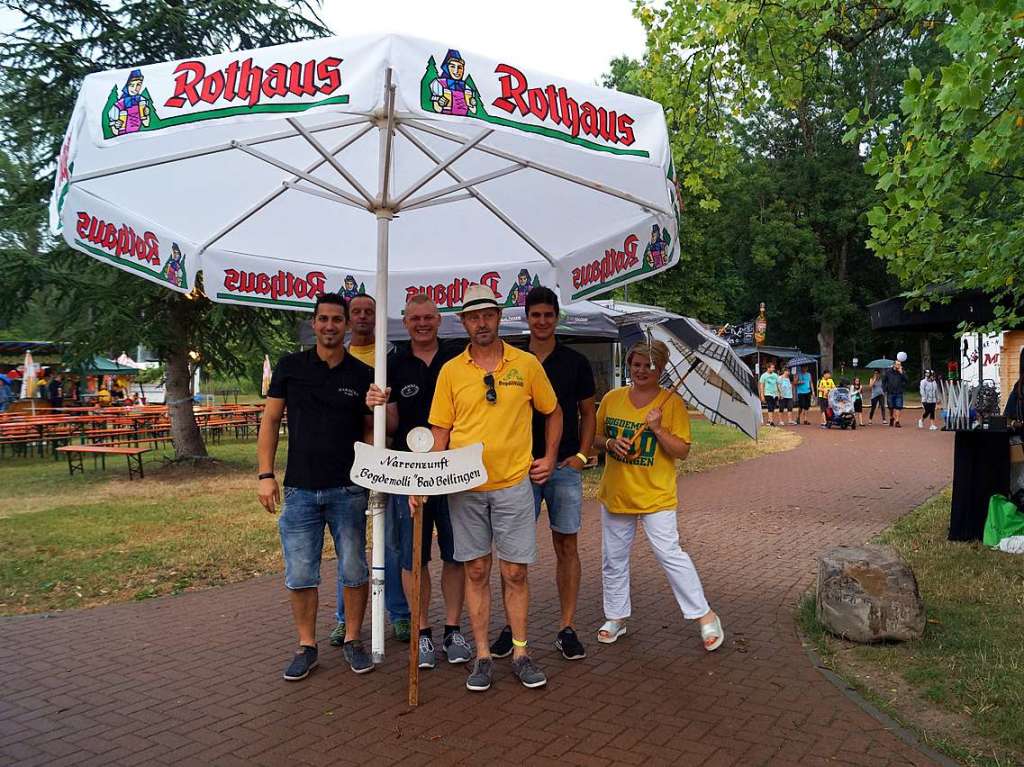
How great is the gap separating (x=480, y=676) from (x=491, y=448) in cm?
124

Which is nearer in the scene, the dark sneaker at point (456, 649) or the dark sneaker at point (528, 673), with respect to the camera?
the dark sneaker at point (528, 673)

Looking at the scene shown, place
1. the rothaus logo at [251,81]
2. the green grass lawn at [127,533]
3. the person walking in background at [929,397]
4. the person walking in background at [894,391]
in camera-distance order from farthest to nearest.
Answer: the person walking in background at [894,391], the person walking in background at [929,397], the green grass lawn at [127,533], the rothaus logo at [251,81]

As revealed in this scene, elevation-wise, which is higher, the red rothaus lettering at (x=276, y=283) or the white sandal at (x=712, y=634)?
the red rothaus lettering at (x=276, y=283)

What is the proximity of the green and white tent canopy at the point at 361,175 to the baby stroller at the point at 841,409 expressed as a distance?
19.4m

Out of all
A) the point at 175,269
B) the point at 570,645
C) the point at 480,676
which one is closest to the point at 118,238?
the point at 175,269

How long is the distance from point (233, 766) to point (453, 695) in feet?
3.86

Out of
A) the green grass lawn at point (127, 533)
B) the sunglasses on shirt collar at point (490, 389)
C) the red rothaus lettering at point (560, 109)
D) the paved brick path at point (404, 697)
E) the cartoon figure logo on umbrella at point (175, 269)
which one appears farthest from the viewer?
the green grass lawn at point (127, 533)

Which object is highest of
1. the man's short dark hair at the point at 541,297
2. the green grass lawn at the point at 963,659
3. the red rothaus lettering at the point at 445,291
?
the red rothaus lettering at the point at 445,291

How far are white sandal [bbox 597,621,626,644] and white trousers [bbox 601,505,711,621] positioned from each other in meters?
0.04

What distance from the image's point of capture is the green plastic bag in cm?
727

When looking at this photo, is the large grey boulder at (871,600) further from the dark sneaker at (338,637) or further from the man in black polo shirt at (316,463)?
the dark sneaker at (338,637)

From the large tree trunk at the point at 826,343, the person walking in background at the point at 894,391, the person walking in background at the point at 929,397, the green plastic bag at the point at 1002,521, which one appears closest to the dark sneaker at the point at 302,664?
the green plastic bag at the point at 1002,521

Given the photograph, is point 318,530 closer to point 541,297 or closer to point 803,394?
point 541,297

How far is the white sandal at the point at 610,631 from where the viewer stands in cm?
507
